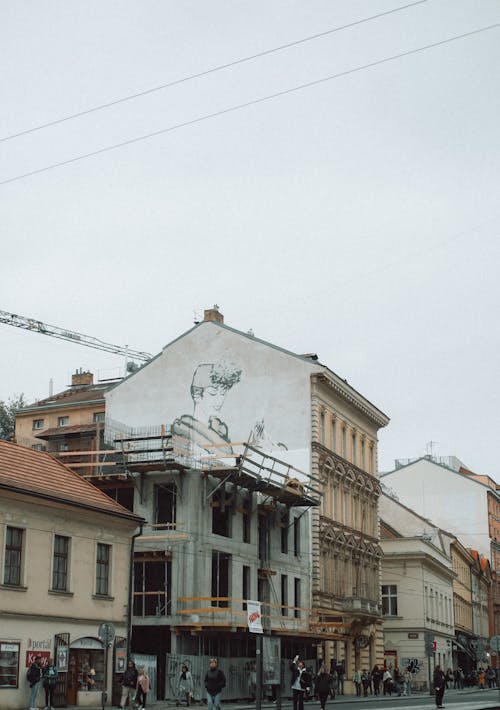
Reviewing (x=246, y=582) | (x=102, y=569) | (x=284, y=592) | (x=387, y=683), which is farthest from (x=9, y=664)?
(x=387, y=683)

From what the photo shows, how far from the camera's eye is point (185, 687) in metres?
38.8

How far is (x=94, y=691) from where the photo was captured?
34.2 meters

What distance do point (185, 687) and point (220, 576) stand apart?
6257 millimetres

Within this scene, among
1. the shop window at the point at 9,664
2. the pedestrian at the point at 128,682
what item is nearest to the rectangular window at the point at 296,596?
the pedestrian at the point at 128,682

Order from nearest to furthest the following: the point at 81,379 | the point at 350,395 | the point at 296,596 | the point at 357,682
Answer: the point at 296,596 → the point at 357,682 → the point at 350,395 → the point at 81,379

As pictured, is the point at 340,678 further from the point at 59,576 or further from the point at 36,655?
the point at 36,655

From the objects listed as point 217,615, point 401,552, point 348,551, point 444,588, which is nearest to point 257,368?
point 348,551

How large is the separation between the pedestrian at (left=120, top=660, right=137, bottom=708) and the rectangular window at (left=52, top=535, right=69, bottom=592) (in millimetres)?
3412

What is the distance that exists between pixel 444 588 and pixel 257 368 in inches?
1305

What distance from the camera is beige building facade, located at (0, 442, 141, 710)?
31.1 metres

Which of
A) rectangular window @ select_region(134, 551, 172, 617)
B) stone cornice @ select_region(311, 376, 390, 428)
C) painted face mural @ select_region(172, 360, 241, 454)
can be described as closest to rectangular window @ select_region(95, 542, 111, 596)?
rectangular window @ select_region(134, 551, 172, 617)

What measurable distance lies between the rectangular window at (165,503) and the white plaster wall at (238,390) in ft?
36.8

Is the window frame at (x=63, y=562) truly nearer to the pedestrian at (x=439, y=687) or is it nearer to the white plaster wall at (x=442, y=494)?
the pedestrian at (x=439, y=687)

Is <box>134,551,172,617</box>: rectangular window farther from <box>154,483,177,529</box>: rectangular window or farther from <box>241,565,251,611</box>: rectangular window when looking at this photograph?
<box>241,565,251,611</box>: rectangular window
